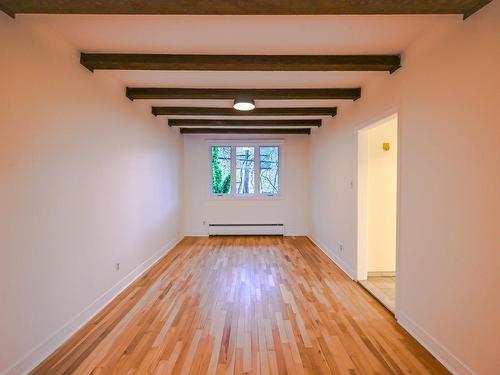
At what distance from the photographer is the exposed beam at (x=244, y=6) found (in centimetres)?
161

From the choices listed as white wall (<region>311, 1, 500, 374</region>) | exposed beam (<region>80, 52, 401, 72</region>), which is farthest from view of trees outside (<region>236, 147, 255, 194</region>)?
exposed beam (<region>80, 52, 401, 72</region>)

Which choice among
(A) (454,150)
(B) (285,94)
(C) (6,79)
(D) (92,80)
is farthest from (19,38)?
(A) (454,150)

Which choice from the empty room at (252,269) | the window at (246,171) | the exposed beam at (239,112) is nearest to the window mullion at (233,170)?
the window at (246,171)

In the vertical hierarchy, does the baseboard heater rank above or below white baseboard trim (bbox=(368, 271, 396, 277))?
above

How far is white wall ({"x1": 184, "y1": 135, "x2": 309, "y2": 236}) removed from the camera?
6.41 meters

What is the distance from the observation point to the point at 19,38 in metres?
1.83

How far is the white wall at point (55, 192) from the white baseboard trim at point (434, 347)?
9.61ft

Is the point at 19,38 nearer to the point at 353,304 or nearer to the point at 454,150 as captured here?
the point at 454,150

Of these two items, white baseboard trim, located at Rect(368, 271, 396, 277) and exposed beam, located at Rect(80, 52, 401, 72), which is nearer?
exposed beam, located at Rect(80, 52, 401, 72)

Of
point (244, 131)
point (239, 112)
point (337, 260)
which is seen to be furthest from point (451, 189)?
point (244, 131)

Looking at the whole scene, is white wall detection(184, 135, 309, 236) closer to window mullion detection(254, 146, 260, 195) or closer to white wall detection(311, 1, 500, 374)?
window mullion detection(254, 146, 260, 195)

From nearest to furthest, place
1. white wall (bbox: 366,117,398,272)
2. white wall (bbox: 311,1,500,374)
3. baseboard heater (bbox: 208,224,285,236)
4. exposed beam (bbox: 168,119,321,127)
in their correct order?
white wall (bbox: 311,1,500,374) < white wall (bbox: 366,117,398,272) < exposed beam (bbox: 168,119,321,127) < baseboard heater (bbox: 208,224,285,236)

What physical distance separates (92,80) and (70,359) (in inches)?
96.6

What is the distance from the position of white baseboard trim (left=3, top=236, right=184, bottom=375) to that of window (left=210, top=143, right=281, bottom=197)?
9.97 feet
